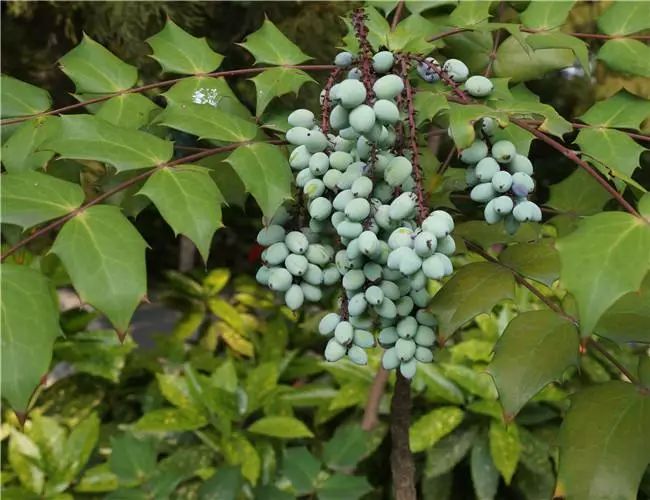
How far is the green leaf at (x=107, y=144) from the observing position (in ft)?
2.15

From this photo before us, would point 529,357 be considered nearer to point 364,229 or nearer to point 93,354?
point 364,229

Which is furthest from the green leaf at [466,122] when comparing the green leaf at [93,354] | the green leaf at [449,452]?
the green leaf at [93,354]

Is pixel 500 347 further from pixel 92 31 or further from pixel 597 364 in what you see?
pixel 92 31

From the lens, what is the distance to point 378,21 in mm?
869

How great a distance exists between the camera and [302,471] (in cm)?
145

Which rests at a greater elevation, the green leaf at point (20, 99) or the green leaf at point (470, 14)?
the green leaf at point (470, 14)

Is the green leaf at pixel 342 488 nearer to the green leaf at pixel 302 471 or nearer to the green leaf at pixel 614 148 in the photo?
the green leaf at pixel 302 471

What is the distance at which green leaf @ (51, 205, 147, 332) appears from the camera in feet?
1.90

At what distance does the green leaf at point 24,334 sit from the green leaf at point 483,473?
→ 49.3 inches

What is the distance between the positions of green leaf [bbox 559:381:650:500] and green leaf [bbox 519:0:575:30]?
446 millimetres

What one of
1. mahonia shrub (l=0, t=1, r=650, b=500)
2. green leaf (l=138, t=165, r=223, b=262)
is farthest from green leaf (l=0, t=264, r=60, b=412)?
green leaf (l=138, t=165, r=223, b=262)

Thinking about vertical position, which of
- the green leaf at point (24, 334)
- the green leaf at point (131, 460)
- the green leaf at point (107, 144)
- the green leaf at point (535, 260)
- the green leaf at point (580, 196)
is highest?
the green leaf at point (107, 144)

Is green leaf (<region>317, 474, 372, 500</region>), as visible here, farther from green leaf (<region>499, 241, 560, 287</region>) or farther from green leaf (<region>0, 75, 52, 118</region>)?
green leaf (<region>0, 75, 52, 118</region>)

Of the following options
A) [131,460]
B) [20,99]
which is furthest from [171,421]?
[20,99]
